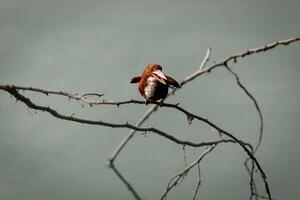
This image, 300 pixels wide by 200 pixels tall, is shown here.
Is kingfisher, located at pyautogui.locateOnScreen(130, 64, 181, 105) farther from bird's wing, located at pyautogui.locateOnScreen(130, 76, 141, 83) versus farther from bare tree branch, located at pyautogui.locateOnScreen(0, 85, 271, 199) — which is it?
bare tree branch, located at pyautogui.locateOnScreen(0, 85, 271, 199)

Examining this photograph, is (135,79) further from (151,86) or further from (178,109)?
(178,109)

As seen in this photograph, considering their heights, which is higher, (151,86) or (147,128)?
(151,86)

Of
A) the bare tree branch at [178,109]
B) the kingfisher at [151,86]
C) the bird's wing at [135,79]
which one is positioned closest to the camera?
the bare tree branch at [178,109]

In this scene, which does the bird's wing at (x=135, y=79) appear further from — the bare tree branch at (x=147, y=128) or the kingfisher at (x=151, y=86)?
the bare tree branch at (x=147, y=128)

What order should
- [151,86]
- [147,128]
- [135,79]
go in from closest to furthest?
1. [147,128]
2. [151,86]
3. [135,79]

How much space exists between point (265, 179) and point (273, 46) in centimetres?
153

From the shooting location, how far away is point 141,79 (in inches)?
185

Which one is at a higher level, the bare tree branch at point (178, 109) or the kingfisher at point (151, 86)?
the kingfisher at point (151, 86)

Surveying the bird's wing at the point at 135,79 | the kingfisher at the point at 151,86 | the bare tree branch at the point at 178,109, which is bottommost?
the bare tree branch at the point at 178,109

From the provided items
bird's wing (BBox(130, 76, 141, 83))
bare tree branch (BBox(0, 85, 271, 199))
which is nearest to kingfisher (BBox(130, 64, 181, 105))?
bird's wing (BBox(130, 76, 141, 83))

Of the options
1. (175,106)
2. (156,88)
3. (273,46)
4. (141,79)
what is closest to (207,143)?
(175,106)

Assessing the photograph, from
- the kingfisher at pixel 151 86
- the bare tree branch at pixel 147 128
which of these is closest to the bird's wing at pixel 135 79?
the kingfisher at pixel 151 86

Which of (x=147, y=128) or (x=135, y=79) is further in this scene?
(x=135, y=79)

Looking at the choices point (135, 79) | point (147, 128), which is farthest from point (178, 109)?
point (135, 79)
